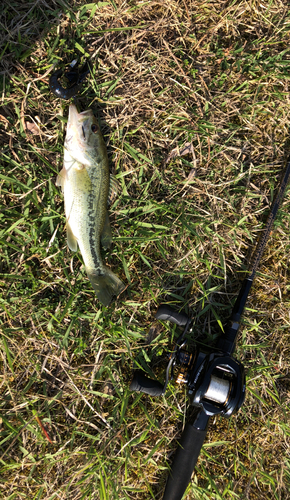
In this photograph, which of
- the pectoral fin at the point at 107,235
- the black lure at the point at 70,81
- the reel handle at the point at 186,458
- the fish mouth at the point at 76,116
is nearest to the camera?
the fish mouth at the point at 76,116

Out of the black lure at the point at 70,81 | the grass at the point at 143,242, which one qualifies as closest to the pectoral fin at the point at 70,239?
the grass at the point at 143,242

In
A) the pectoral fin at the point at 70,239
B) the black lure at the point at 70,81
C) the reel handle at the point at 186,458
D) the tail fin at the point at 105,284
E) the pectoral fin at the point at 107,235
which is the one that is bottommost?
the reel handle at the point at 186,458

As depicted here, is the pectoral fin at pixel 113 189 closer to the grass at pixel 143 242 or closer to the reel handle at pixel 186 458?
the grass at pixel 143 242

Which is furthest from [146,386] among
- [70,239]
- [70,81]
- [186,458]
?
[70,81]

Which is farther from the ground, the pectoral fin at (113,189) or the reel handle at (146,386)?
the pectoral fin at (113,189)

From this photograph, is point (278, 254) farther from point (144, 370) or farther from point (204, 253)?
point (144, 370)

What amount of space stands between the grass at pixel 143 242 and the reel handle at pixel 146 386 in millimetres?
212

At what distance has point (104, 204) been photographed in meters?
2.76

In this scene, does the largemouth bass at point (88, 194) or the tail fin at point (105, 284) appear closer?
the largemouth bass at point (88, 194)

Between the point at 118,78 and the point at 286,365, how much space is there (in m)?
3.69

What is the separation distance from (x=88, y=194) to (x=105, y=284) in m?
0.88

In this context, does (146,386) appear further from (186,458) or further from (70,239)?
(70,239)

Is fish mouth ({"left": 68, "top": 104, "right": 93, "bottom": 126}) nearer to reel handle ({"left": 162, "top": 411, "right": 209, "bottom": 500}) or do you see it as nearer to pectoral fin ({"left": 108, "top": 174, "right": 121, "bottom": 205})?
pectoral fin ({"left": 108, "top": 174, "right": 121, "bottom": 205})

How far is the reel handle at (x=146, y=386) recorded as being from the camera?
2.78m
